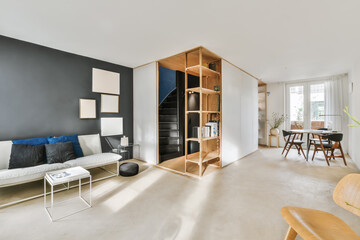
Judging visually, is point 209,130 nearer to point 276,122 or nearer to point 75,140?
point 75,140

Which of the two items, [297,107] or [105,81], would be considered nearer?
[105,81]

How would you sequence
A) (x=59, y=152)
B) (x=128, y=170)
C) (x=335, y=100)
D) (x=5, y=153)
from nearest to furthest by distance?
(x=5, y=153), (x=59, y=152), (x=128, y=170), (x=335, y=100)

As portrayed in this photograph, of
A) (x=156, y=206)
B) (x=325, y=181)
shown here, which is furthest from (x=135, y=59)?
(x=325, y=181)

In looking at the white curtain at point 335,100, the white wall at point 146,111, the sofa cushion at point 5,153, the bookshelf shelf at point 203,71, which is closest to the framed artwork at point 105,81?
the white wall at point 146,111

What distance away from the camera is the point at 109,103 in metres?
4.45

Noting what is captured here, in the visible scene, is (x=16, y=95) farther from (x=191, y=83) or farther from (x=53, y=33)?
(x=191, y=83)

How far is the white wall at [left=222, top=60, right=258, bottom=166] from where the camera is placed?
14.0 feet

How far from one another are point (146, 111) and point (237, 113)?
8.18 ft

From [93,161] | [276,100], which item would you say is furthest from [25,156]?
[276,100]

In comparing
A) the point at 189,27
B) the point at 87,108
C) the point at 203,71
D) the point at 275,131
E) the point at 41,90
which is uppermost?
the point at 189,27

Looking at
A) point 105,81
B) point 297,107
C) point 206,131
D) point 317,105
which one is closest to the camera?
point 206,131

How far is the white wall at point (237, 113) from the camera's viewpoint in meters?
4.28

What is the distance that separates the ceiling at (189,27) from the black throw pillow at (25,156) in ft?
6.31

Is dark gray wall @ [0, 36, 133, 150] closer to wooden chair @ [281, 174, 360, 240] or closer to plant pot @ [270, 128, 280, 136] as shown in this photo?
wooden chair @ [281, 174, 360, 240]
